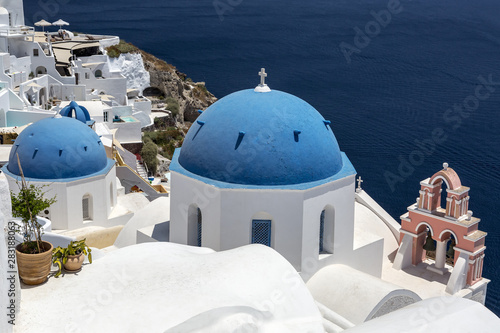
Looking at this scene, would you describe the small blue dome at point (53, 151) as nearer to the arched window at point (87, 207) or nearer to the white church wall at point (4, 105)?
the arched window at point (87, 207)

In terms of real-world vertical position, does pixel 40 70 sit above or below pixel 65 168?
below

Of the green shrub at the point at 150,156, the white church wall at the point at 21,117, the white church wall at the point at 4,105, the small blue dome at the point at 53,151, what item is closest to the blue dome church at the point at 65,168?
the small blue dome at the point at 53,151

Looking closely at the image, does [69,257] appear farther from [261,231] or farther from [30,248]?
[261,231]

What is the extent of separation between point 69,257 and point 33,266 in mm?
738

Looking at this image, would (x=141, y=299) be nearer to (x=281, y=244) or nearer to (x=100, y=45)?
(x=281, y=244)

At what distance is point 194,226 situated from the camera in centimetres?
1474

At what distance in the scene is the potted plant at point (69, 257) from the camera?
32.9ft

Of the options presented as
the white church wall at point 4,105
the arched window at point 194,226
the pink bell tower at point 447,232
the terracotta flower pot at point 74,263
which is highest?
the terracotta flower pot at point 74,263

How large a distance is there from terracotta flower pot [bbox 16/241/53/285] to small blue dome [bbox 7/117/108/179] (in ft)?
30.6

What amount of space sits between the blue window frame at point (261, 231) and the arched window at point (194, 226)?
1254 millimetres

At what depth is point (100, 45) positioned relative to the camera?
2335 inches

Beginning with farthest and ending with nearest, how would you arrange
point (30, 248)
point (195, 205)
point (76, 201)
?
point (76, 201) < point (195, 205) < point (30, 248)

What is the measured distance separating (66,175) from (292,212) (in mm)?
7931

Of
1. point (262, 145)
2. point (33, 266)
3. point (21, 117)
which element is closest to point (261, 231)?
point (262, 145)
